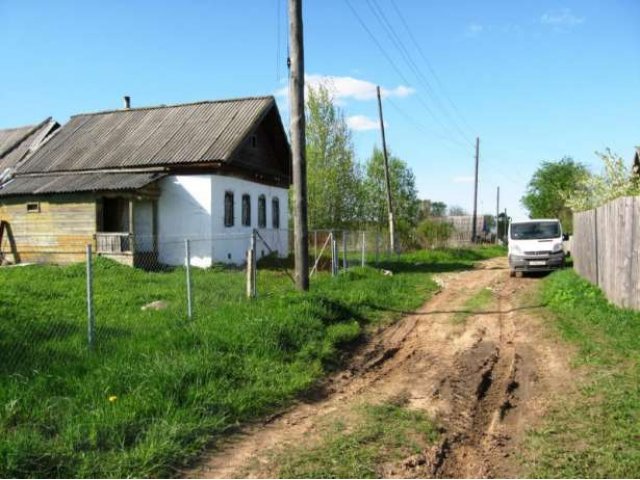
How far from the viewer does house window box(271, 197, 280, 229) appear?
25969mm

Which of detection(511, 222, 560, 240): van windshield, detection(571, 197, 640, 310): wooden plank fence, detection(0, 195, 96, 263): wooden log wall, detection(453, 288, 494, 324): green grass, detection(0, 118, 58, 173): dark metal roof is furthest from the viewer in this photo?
detection(0, 118, 58, 173): dark metal roof

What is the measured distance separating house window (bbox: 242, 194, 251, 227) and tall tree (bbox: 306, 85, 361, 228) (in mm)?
13890

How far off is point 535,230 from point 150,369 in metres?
15.1

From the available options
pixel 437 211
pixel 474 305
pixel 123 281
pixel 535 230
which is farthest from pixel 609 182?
pixel 437 211

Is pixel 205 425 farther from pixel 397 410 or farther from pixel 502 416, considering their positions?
pixel 502 416

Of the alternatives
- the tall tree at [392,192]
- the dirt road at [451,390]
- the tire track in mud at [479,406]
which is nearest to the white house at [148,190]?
the dirt road at [451,390]

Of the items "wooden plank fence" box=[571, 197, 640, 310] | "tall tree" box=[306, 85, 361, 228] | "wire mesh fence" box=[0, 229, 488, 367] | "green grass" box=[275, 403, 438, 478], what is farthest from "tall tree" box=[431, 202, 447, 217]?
"green grass" box=[275, 403, 438, 478]

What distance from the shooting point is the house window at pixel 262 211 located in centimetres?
2456

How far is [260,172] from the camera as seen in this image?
23984mm

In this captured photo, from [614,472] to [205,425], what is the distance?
3200 mm

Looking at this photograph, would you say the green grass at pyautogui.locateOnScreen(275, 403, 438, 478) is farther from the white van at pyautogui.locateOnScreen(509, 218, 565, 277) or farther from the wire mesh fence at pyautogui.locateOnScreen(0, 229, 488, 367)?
the white van at pyautogui.locateOnScreen(509, 218, 565, 277)

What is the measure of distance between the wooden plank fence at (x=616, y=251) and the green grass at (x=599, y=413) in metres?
0.53

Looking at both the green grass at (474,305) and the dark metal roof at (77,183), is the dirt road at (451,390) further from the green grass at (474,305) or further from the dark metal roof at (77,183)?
the dark metal roof at (77,183)

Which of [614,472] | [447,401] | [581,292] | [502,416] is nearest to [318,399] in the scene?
[447,401]
